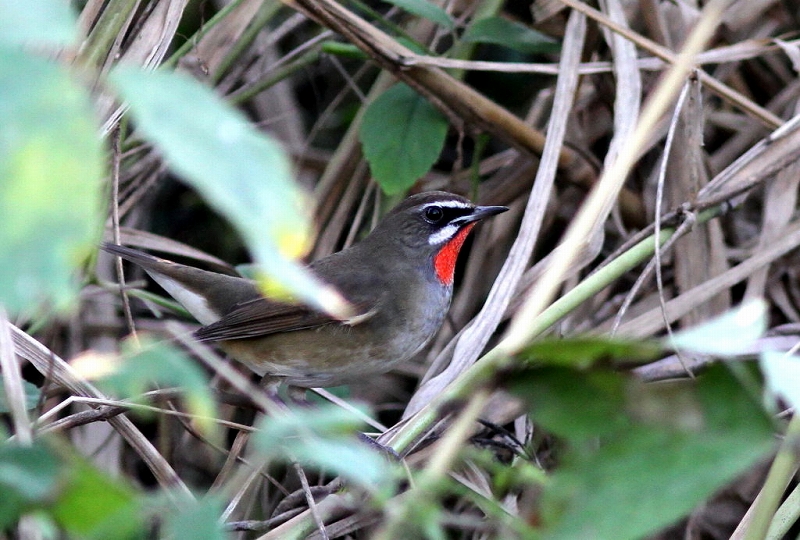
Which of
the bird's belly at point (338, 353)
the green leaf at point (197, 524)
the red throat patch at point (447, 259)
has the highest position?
the green leaf at point (197, 524)

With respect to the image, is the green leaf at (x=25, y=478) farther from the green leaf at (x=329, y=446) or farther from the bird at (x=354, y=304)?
the bird at (x=354, y=304)

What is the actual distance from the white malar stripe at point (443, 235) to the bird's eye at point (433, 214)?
49 millimetres

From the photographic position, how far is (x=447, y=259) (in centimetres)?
403

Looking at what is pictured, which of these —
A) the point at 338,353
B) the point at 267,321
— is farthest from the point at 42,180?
the point at 267,321

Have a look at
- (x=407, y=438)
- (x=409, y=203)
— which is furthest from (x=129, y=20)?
(x=407, y=438)

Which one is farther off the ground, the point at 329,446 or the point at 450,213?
the point at 329,446

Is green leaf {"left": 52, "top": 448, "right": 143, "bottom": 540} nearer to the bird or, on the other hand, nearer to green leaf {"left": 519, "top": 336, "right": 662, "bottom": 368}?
green leaf {"left": 519, "top": 336, "right": 662, "bottom": 368}

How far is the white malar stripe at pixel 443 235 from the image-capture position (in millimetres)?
3971

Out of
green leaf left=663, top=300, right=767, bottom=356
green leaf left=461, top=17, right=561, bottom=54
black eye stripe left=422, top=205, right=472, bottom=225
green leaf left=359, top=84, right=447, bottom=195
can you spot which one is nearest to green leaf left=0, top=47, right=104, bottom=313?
green leaf left=663, top=300, right=767, bottom=356

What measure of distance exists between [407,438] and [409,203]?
1.58 metres

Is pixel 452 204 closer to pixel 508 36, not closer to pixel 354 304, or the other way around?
pixel 354 304

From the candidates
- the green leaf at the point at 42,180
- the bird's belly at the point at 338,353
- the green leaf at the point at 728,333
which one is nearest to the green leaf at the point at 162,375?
the green leaf at the point at 42,180

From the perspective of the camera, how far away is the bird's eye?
3959 millimetres

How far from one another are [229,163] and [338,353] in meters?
2.69
